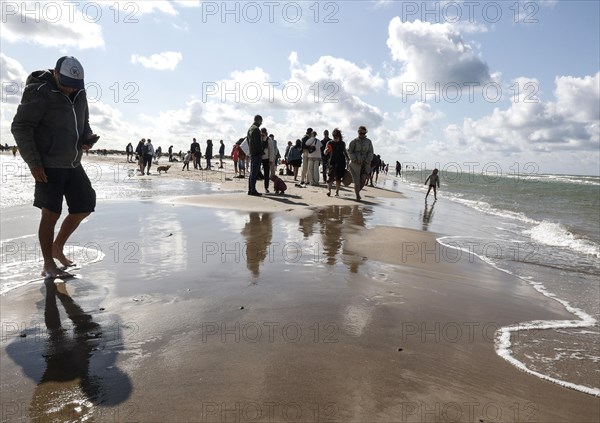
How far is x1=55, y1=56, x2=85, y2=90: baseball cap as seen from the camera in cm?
346

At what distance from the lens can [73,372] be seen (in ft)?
6.81

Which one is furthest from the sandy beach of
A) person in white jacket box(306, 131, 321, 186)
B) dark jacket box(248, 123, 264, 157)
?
person in white jacket box(306, 131, 321, 186)

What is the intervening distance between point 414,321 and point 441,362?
0.61 m

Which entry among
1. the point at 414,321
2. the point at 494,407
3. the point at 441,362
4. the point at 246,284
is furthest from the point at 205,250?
the point at 494,407

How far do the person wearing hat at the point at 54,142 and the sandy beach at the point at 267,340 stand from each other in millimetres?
561

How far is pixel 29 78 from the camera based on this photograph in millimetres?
3514

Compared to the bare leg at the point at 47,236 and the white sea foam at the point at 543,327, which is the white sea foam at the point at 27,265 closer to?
the bare leg at the point at 47,236

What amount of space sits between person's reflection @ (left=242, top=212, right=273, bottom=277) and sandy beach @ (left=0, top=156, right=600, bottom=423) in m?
0.06

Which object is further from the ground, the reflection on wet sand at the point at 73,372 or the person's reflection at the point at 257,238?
the person's reflection at the point at 257,238

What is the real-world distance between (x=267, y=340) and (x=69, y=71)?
2.86 m

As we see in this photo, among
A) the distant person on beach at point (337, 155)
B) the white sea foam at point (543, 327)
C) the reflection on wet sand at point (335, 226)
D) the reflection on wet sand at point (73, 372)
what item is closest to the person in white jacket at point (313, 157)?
the distant person on beach at point (337, 155)

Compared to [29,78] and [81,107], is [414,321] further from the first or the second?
[29,78]

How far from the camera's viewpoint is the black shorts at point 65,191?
12.0 ft

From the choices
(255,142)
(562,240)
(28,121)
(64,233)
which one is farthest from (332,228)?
(562,240)
